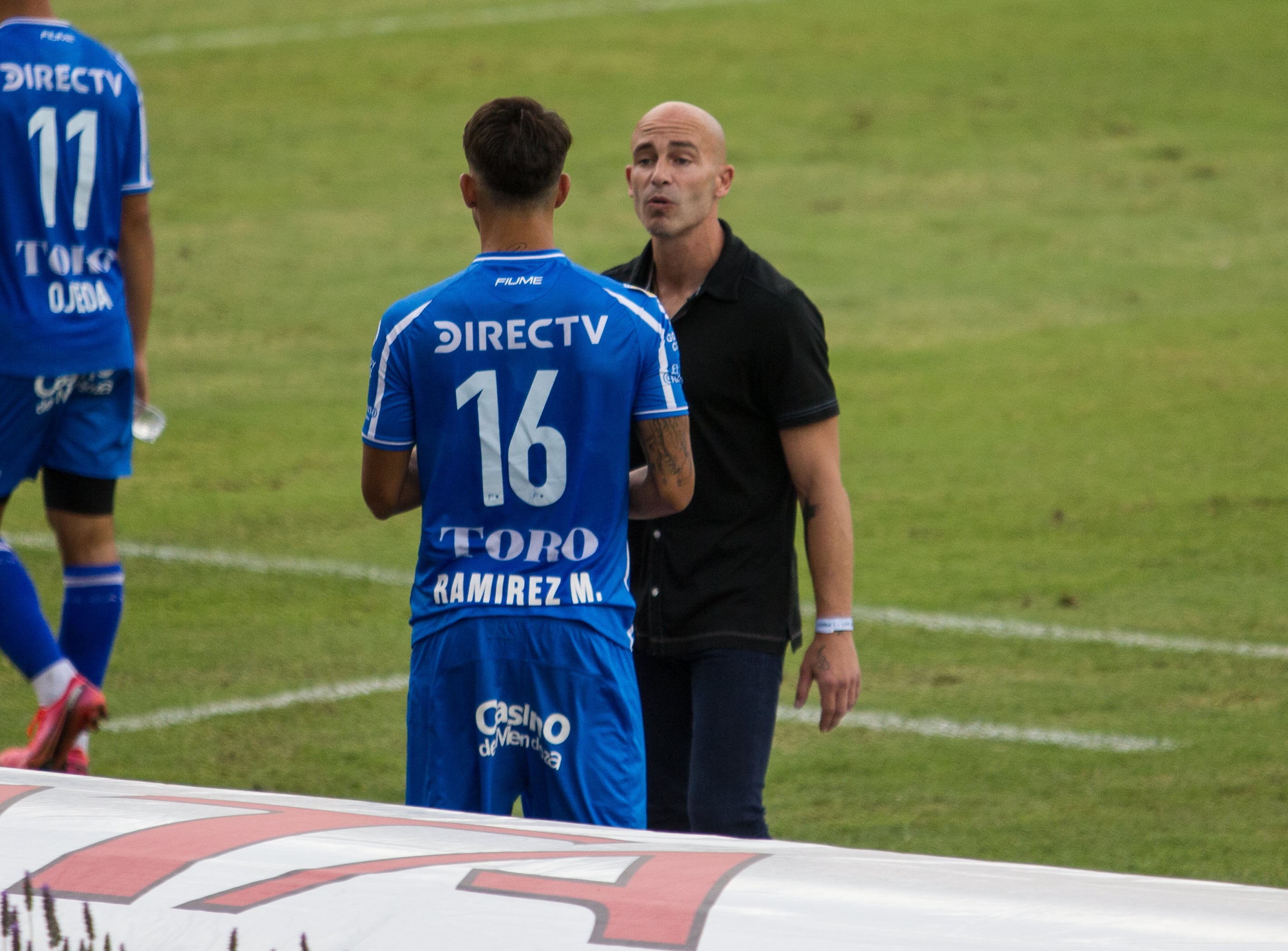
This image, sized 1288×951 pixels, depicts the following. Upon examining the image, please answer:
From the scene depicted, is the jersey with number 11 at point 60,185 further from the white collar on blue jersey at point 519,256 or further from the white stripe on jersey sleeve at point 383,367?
the white collar on blue jersey at point 519,256

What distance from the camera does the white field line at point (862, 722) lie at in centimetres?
673

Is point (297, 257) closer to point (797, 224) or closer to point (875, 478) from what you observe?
point (797, 224)

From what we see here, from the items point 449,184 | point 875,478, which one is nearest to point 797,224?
point 449,184

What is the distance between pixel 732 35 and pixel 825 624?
64.6 feet

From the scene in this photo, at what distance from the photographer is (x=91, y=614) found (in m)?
6.27

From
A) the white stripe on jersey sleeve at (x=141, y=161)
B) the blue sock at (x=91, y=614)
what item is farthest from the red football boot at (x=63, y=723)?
the white stripe on jersey sleeve at (x=141, y=161)

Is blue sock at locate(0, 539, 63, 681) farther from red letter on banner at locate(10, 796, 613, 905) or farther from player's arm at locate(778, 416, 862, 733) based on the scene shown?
red letter on banner at locate(10, 796, 613, 905)

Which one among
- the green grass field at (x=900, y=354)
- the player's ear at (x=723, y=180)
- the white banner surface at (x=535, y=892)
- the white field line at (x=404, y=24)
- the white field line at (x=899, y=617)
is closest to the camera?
the white banner surface at (x=535, y=892)

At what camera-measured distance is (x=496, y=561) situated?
12.6 ft

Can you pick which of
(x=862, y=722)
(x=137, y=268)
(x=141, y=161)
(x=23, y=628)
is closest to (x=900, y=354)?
(x=862, y=722)

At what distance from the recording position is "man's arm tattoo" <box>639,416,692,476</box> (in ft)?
12.8

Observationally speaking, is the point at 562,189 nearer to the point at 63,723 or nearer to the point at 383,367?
the point at 383,367

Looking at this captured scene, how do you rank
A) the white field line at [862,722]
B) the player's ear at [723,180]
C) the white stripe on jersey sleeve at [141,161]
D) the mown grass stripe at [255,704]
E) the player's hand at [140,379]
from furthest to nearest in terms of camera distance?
1. the mown grass stripe at [255,704]
2. the white field line at [862,722]
3. the player's hand at [140,379]
4. the white stripe on jersey sleeve at [141,161]
5. the player's ear at [723,180]

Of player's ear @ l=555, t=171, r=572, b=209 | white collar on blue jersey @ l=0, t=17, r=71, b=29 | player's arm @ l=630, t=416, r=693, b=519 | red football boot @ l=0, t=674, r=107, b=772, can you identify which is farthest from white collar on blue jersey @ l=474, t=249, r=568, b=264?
white collar on blue jersey @ l=0, t=17, r=71, b=29
